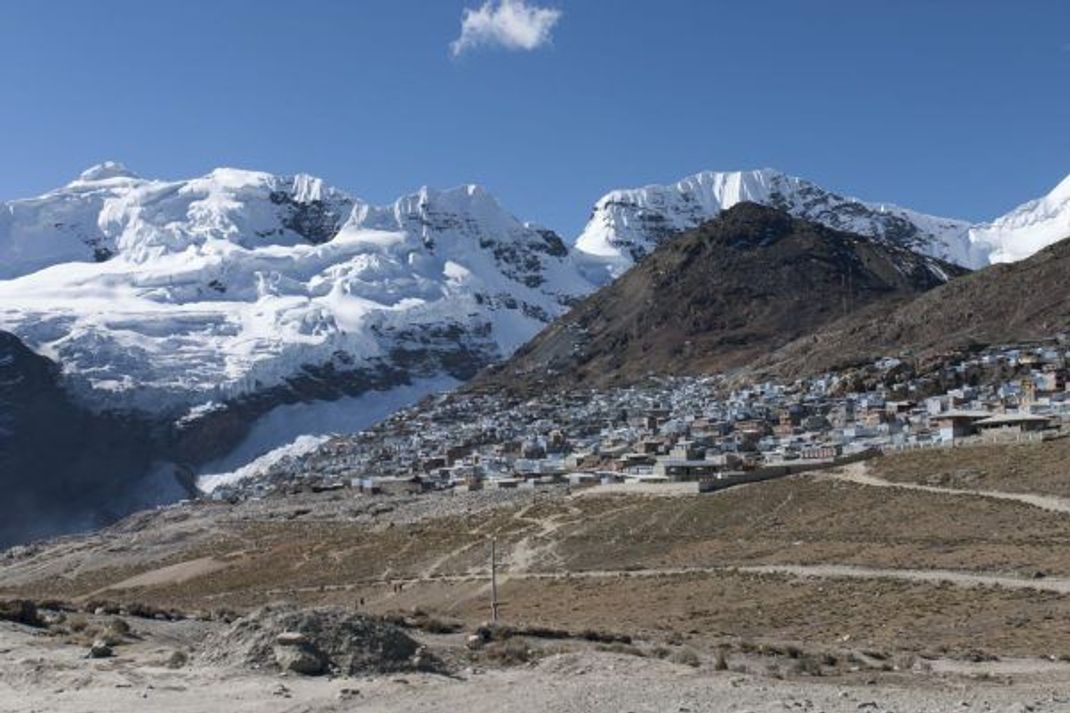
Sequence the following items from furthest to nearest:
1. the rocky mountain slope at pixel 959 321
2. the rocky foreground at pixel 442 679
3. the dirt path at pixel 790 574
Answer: the rocky mountain slope at pixel 959 321
the dirt path at pixel 790 574
the rocky foreground at pixel 442 679

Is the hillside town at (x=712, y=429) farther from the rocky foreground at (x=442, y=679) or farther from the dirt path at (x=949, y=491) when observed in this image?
the rocky foreground at (x=442, y=679)

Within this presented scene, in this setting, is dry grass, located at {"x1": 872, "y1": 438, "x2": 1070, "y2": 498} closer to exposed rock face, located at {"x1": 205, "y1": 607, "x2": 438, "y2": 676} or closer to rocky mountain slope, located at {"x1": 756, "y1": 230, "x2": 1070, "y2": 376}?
exposed rock face, located at {"x1": 205, "y1": 607, "x2": 438, "y2": 676}

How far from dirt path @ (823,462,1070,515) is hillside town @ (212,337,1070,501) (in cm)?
689

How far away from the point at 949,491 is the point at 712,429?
2855 inches

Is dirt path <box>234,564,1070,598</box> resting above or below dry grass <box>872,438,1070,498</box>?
below

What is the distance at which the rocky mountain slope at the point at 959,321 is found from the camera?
140 m

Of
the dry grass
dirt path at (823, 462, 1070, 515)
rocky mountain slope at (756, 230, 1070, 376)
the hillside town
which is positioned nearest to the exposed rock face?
dirt path at (823, 462, 1070, 515)

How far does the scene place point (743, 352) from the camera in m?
189

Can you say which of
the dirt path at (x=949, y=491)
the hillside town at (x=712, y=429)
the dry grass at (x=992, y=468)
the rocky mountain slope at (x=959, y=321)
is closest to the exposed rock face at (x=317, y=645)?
the dirt path at (x=949, y=491)

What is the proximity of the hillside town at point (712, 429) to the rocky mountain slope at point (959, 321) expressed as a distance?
21.5 feet

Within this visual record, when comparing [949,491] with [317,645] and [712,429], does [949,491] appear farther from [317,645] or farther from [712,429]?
[712,429]

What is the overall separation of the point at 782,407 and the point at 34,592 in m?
81.9

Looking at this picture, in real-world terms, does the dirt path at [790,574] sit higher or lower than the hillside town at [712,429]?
lower

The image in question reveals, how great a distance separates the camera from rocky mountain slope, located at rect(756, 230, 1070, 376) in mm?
140375
